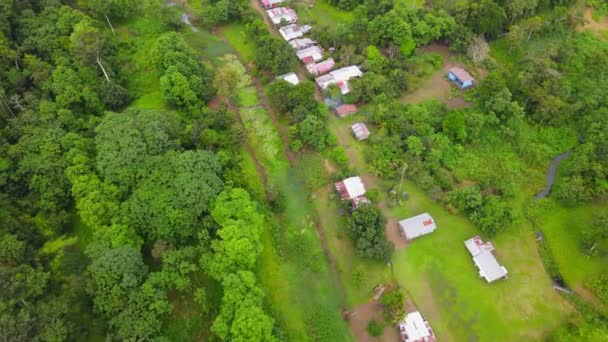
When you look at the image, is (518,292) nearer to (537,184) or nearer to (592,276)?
(592,276)

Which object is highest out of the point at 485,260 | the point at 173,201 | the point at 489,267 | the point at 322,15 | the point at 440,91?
the point at 322,15

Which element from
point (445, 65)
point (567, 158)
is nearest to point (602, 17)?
point (445, 65)

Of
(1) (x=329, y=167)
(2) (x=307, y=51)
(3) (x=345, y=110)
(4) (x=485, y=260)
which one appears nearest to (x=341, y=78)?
(3) (x=345, y=110)

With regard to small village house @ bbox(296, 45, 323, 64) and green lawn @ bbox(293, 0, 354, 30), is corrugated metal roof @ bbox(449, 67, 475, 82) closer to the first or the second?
small village house @ bbox(296, 45, 323, 64)

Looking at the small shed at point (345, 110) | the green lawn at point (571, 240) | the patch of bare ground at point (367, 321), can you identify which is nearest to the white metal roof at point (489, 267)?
the green lawn at point (571, 240)

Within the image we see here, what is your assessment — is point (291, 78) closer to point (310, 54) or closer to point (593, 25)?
point (310, 54)

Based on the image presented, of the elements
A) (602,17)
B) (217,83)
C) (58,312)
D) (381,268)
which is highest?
(602,17)
